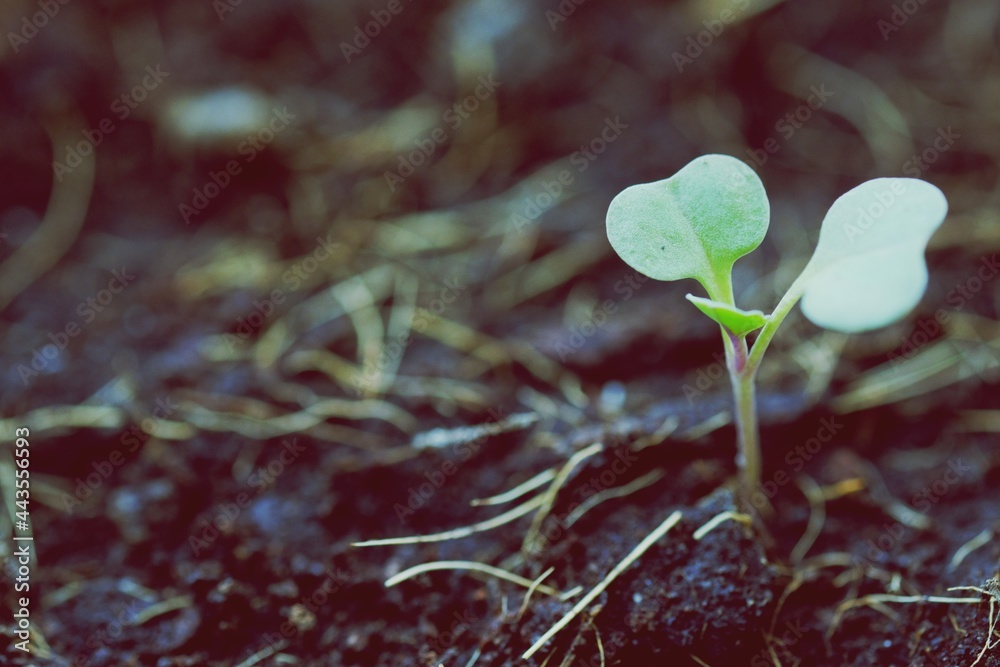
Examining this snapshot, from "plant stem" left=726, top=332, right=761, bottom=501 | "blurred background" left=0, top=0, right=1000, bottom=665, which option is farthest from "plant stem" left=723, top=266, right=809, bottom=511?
"blurred background" left=0, top=0, right=1000, bottom=665

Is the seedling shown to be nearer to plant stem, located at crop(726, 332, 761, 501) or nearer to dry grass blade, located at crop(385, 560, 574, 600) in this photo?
plant stem, located at crop(726, 332, 761, 501)

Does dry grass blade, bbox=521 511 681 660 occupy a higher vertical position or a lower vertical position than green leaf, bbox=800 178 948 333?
lower

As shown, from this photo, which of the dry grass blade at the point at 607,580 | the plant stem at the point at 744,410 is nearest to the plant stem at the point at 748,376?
the plant stem at the point at 744,410

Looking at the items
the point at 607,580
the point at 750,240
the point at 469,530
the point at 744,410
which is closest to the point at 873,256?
the point at 750,240

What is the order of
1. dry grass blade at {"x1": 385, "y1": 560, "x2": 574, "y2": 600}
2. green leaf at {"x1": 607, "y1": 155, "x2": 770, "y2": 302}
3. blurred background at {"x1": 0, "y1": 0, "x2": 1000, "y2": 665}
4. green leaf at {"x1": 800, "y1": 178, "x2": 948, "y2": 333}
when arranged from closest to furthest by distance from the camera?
green leaf at {"x1": 800, "y1": 178, "x2": 948, "y2": 333}, green leaf at {"x1": 607, "y1": 155, "x2": 770, "y2": 302}, dry grass blade at {"x1": 385, "y1": 560, "x2": 574, "y2": 600}, blurred background at {"x1": 0, "y1": 0, "x2": 1000, "y2": 665}

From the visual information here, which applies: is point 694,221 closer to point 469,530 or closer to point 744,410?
point 744,410

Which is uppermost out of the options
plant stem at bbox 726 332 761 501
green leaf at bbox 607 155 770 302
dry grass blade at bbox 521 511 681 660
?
green leaf at bbox 607 155 770 302

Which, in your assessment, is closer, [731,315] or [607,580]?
[731,315]

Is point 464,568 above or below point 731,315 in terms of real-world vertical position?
below
